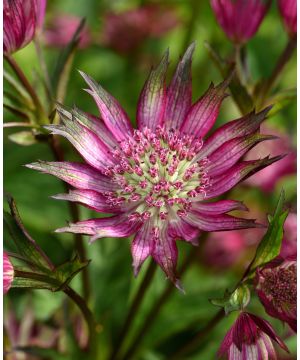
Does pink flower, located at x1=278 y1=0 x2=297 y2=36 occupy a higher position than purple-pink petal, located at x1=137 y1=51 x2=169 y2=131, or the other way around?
pink flower, located at x1=278 y1=0 x2=297 y2=36

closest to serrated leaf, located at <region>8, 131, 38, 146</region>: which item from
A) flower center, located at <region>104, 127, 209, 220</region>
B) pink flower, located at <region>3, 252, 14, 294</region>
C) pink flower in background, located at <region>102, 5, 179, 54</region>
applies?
flower center, located at <region>104, 127, 209, 220</region>

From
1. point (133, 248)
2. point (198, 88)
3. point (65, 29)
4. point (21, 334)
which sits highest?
point (65, 29)

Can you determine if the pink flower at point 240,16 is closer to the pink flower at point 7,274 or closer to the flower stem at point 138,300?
the flower stem at point 138,300

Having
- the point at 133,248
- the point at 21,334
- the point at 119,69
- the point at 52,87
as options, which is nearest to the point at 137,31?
the point at 119,69

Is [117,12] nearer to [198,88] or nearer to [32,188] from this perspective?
[198,88]

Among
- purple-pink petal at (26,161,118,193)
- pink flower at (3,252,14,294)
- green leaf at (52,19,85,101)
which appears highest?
green leaf at (52,19,85,101)

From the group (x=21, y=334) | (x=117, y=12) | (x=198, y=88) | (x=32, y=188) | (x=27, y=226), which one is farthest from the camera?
(x=117, y=12)

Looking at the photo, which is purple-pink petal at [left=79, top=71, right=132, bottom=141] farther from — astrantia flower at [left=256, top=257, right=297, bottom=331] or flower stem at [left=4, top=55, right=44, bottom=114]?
astrantia flower at [left=256, top=257, right=297, bottom=331]
